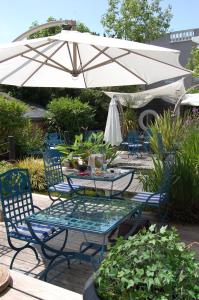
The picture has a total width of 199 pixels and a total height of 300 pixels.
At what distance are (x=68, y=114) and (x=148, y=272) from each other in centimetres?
1306

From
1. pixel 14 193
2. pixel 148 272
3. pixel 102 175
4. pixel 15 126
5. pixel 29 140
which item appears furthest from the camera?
pixel 29 140

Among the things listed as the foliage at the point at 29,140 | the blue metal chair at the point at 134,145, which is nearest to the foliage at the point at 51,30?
the blue metal chair at the point at 134,145

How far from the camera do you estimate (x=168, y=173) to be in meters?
4.79

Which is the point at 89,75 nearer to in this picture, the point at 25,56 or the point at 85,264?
the point at 25,56

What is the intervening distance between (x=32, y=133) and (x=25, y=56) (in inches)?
248

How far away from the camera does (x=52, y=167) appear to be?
5.83m

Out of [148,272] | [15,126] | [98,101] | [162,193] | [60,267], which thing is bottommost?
[60,267]

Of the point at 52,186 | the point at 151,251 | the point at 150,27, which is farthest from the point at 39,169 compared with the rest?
the point at 150,27

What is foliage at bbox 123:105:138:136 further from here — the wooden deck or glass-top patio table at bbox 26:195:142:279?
glass-top patio table at bbox 26:195:142:279

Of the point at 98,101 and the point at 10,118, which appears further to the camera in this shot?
the point at 98,101

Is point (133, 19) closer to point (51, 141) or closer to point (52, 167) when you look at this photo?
point (51, 141)

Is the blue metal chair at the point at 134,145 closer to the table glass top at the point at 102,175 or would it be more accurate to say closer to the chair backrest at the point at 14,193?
the table glass top at the point at 102,175

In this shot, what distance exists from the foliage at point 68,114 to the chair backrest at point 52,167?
846cm

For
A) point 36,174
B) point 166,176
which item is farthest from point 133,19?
point 166,176
